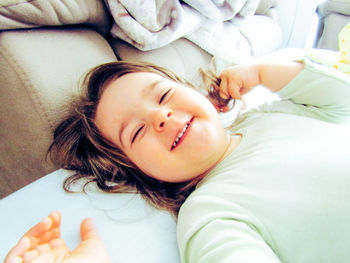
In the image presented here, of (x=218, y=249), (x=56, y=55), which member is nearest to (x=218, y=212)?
(x=218, y=249)

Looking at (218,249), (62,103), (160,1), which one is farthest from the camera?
(160,1)

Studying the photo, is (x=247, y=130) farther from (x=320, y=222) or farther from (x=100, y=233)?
(x=100, y=233)

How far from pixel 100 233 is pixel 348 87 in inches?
30.7

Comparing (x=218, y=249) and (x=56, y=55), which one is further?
(x=56, y=55)

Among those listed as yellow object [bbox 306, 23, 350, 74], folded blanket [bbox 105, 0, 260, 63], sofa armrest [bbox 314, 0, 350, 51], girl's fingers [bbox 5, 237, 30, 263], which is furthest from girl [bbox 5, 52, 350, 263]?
sofa armrest [bbox 314, 0, 350, 51]

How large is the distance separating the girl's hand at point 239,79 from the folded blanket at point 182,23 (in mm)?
258

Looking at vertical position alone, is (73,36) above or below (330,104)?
above

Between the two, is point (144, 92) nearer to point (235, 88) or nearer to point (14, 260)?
point (235, 88)

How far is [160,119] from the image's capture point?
0.63m

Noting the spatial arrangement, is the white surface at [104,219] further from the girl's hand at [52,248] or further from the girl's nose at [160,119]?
the girl's nose at [160,119]

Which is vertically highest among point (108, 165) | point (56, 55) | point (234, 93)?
point (56, 55)

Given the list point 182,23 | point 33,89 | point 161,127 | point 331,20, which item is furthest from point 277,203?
point 331,20

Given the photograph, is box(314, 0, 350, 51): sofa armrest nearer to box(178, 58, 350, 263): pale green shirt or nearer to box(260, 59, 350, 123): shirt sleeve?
box(260, 59, 350, 123): shirt sleeve

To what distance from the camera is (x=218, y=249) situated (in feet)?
1.51
